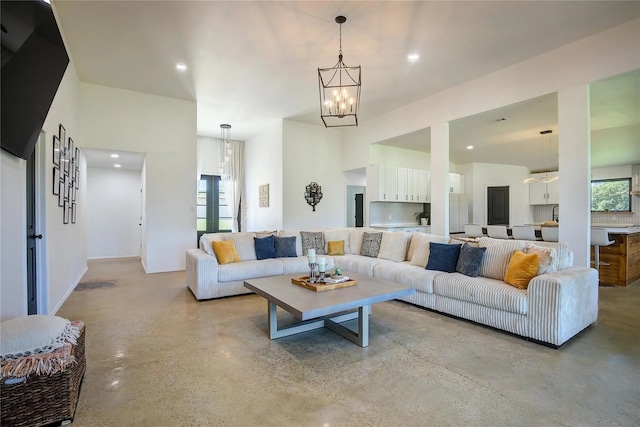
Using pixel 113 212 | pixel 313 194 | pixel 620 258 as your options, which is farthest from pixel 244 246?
pixel 620 258

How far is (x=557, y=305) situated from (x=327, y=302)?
6.39 ft

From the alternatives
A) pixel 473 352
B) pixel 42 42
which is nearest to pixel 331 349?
pixel 473 352

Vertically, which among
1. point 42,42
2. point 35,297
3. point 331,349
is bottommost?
point 331,349

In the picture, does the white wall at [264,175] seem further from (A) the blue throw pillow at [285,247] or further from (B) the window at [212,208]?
(A) the blue throw pillow at [285,247]

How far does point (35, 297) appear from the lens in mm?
3334

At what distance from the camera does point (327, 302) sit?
8.45ft

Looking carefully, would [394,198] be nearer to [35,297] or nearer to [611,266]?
Result: [611,266]

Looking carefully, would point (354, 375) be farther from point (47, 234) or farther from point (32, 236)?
point (47, 234)

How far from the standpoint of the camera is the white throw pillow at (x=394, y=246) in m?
4.68

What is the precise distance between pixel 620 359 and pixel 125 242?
9.62m

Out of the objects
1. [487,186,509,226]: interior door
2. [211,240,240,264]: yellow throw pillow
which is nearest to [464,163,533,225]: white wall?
[487,186,509,226]: interior door

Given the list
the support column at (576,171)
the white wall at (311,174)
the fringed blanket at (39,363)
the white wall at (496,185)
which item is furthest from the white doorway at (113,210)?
the white wall at (496,185)

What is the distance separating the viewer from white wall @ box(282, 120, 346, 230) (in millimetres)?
7324

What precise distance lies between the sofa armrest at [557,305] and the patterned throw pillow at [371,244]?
245 centimetres
